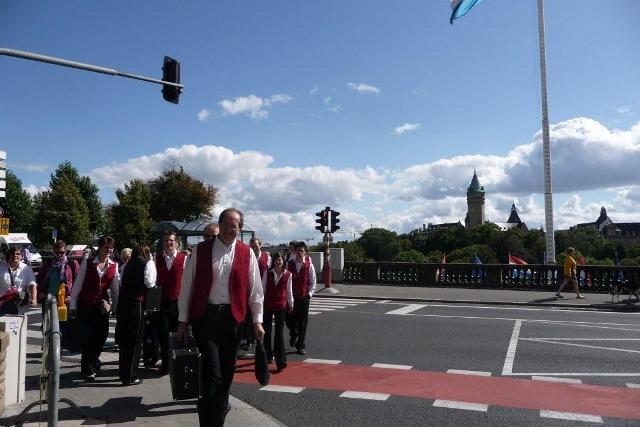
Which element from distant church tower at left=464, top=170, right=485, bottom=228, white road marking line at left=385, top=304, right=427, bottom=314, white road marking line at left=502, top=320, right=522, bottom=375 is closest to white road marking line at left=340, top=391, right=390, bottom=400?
white road marking line at left=502, top=320, right=522, bottom=375

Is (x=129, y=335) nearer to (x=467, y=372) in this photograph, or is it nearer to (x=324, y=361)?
(x=324, y=361)

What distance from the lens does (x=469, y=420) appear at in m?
5.62

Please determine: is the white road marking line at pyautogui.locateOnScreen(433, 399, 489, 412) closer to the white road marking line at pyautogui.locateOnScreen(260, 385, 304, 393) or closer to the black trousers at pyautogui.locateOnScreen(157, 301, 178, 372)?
the white road marking line at pyautogui.locateOnScreen(260, 385, 304, 393)

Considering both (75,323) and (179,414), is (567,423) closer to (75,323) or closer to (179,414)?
(179,414)

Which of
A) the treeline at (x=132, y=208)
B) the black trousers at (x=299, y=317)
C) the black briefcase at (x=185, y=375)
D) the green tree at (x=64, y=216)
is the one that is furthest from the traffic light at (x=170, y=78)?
the green tree at (x=64, y=216)

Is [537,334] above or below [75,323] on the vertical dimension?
below

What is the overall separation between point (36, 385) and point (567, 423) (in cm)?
582

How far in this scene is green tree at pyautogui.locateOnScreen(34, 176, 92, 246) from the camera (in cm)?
5694

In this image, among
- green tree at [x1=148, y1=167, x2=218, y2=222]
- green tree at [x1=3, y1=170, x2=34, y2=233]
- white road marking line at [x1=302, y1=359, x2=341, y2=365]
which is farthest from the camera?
green tree at [x1=3, y1=170, x2=34, y2=233]

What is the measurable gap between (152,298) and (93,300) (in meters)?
0.77

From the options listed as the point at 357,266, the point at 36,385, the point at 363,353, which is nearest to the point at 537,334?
the point at 363,353

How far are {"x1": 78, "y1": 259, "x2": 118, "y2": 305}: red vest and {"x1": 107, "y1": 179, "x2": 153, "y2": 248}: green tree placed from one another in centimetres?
4281

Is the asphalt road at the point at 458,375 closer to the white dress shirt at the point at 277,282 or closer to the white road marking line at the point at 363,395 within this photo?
the white road marking line at the point at 363,395

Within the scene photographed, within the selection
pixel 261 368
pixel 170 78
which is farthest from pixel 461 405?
pixel 170 78
